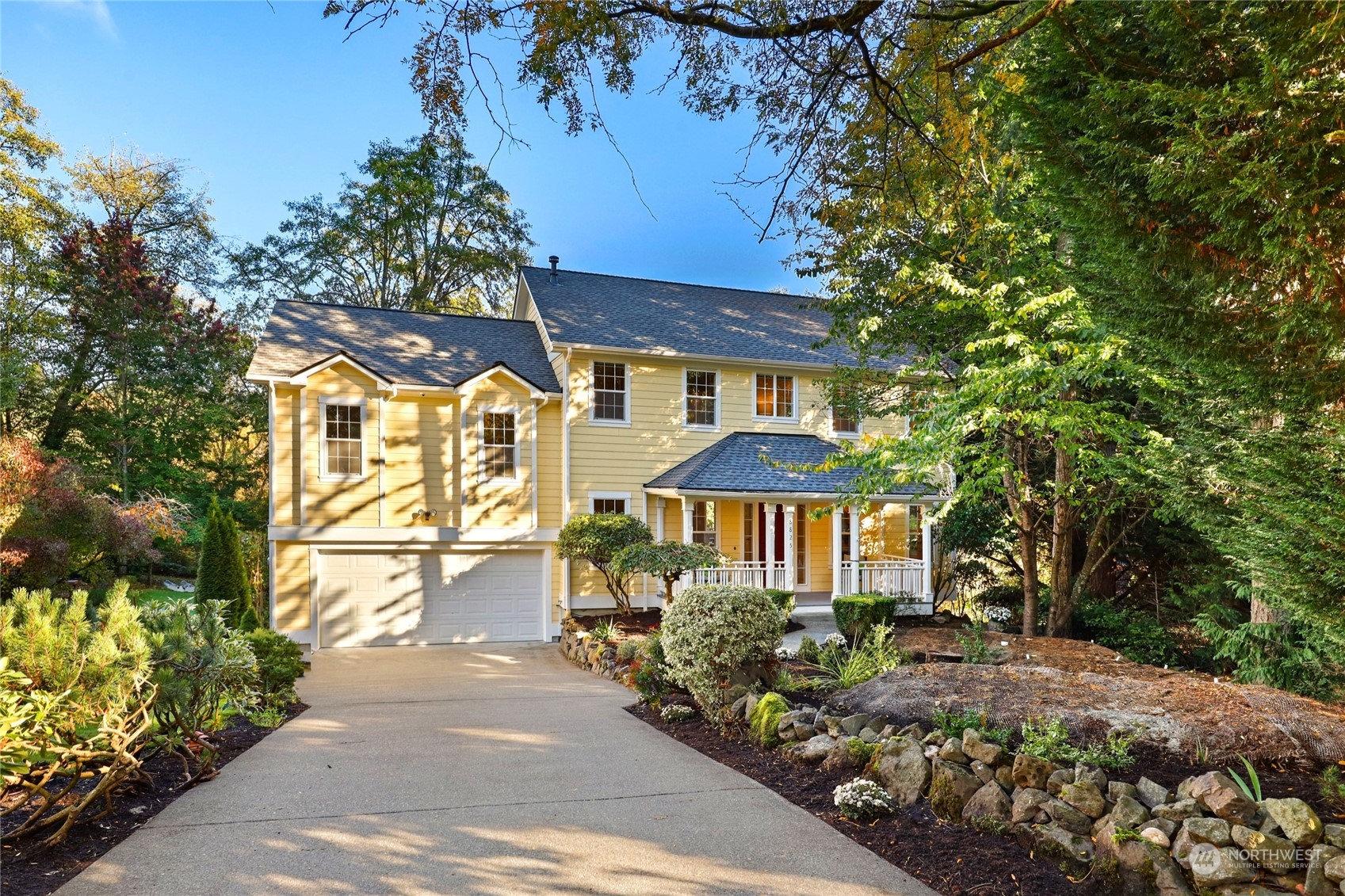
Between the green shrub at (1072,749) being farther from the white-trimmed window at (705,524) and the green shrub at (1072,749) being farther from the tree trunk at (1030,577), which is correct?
the white-trimmed window at (705,524)

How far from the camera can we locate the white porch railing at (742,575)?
13.3 meters

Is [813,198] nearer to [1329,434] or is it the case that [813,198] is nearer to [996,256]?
[1329,434]

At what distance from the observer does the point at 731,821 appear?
4586 millimetres

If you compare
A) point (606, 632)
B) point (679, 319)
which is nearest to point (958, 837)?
point (606, 632)

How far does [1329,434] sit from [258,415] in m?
23.6

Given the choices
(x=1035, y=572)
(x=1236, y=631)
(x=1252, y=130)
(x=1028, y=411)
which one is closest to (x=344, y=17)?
(x=1252, y=130)

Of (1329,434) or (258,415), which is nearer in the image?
(1329,434)

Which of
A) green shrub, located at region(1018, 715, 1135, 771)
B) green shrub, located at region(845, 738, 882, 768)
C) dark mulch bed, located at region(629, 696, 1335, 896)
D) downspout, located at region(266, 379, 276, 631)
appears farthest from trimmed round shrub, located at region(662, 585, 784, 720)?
downspout, located at region(266, 379, 276, 631)

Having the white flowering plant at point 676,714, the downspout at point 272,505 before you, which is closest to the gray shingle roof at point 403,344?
the downspout at point 272,505

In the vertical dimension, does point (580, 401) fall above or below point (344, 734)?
above

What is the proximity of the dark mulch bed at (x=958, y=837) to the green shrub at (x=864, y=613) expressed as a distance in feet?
20.4

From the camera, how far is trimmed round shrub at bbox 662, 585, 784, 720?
703 centimetres

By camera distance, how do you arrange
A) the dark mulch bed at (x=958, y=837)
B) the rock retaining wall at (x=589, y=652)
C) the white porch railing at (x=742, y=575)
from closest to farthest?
1. the dark mulch bed at (x=958, y=837)
2. the rock retaining wall at (x=589, y=652)
3. the white porch railing at (x=742, y=575)

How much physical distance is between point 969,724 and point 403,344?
533 inches
